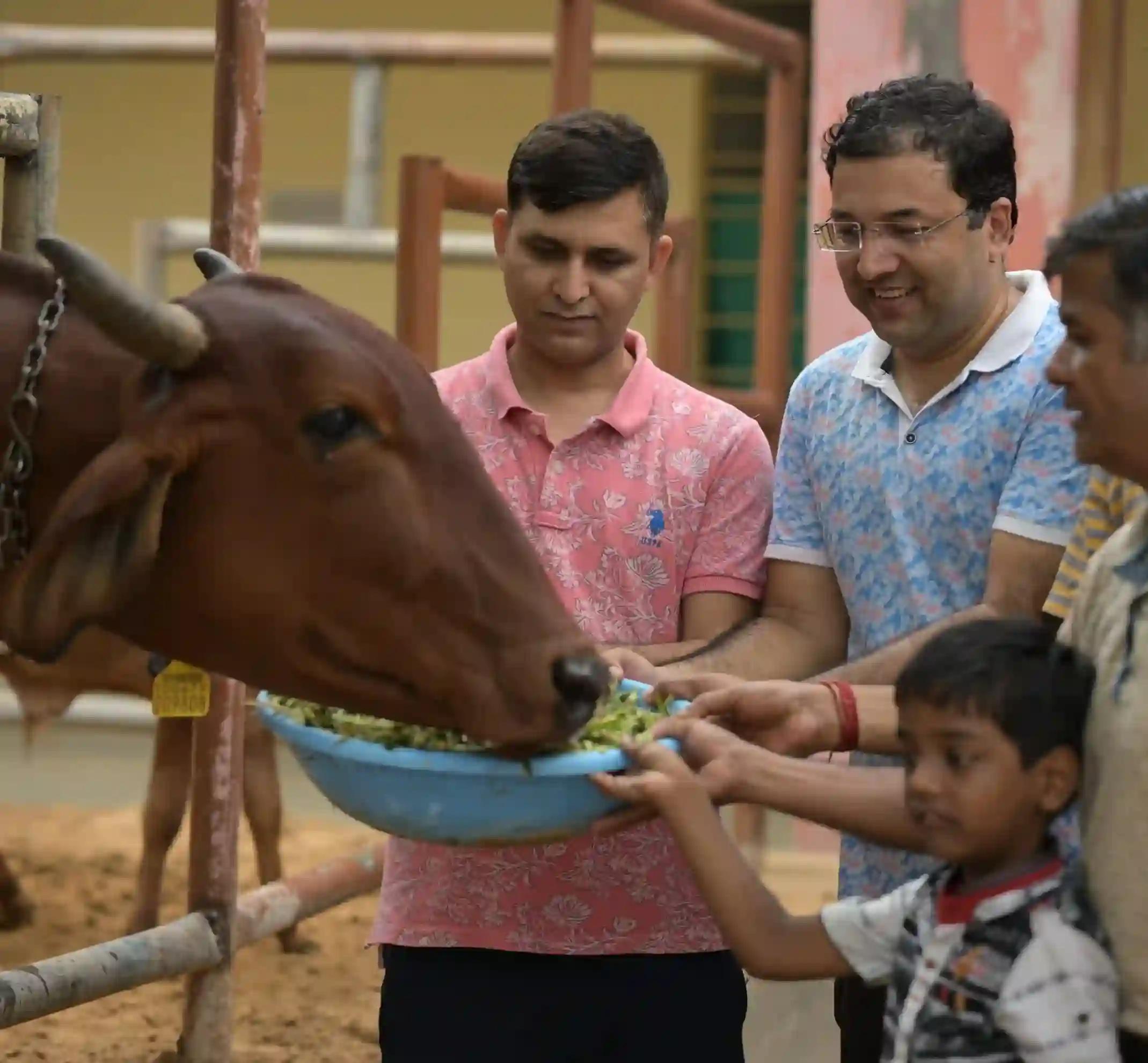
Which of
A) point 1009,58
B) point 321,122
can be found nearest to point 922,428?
point 1009,58

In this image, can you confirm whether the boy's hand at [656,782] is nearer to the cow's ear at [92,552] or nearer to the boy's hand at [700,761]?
the boy's hand at [700,761]

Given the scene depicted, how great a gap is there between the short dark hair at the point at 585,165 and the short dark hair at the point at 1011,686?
0.83 metres

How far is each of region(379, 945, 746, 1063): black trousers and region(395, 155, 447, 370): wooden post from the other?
159 centimetres

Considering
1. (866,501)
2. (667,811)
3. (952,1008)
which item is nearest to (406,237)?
(866,501)

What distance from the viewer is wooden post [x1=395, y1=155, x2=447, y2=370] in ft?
13.0

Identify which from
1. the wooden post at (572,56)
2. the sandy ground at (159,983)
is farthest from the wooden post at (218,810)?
the wooden post at (572,56)

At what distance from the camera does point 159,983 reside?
503 centimetres

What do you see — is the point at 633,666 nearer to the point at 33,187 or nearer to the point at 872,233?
the point at 872,233

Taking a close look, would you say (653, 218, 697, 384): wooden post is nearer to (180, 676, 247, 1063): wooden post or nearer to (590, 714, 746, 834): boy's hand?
(180, 676, 247, 1063): wooden post

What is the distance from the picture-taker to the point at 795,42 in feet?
19.3

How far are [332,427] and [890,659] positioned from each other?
28.4 inches

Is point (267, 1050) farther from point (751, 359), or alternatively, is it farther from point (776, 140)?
point (751, 359)

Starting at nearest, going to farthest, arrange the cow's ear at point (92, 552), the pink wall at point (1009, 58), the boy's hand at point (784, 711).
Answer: the cow's ear at point (92, 552)
the boy's hand at point (784, 711)
the pink wall at point (1009, 58)

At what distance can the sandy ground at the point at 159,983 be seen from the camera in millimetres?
4430
